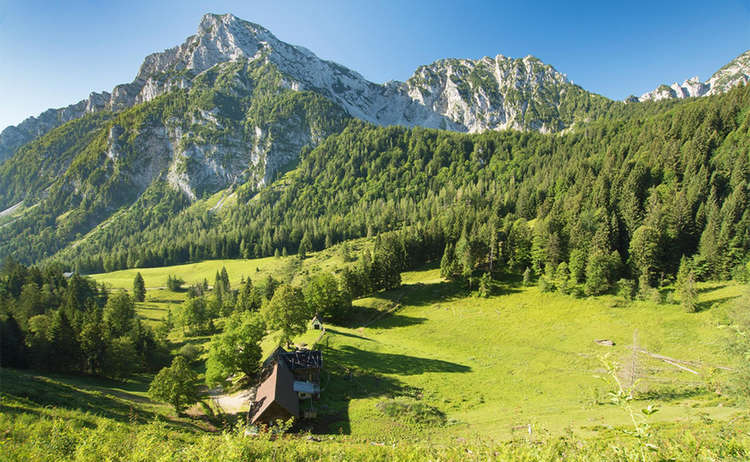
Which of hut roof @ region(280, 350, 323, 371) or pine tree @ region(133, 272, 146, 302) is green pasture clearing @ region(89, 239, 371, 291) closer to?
pine tree @ region(133, 272, 146, 302)

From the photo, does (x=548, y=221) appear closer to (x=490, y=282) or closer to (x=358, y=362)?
(x=490, y=282)

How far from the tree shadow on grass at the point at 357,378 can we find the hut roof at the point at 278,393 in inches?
129

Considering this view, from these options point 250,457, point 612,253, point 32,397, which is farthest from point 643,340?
point 32,397

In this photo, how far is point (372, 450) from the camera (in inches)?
559

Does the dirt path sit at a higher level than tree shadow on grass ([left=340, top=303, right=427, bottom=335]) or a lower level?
lower

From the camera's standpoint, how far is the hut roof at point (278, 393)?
3453 cm

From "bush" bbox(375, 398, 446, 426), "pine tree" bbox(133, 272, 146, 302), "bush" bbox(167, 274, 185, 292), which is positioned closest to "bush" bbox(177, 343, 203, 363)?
"bush" bbox(375, 398, 446, 426)

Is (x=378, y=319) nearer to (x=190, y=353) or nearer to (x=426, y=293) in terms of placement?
(x=426, y=293)

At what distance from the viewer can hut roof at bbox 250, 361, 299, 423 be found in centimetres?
3453

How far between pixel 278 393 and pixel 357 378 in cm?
1239

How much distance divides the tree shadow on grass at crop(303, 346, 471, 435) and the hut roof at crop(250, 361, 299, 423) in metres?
3.27

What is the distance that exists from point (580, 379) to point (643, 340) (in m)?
20.4

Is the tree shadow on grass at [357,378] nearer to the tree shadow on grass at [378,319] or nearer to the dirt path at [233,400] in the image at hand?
the dirt path at [233,400]

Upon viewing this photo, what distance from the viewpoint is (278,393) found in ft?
118
